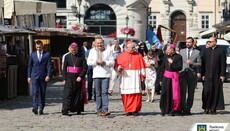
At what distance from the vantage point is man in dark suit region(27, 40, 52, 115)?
54.5 feet

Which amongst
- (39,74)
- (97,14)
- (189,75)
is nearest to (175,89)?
(189,75)

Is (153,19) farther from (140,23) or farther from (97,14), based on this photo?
(140,23)

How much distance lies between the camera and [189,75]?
55.4 ft

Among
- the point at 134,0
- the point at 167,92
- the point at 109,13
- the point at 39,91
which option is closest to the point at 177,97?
the point at 167,92

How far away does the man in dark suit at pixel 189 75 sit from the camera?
1659 cm

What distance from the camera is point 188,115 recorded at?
16.5 m

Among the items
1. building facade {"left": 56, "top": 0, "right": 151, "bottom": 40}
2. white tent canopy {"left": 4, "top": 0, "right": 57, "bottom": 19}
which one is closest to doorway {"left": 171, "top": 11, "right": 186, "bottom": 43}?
building facade {"left": 56, "top": 0, "right": 151, "bottom": 40}

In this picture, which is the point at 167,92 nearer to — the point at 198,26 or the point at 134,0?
the point at 134,0

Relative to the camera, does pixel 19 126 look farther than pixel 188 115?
No

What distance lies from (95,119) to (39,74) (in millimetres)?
2007

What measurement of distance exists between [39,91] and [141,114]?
2.48m
